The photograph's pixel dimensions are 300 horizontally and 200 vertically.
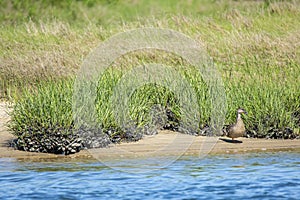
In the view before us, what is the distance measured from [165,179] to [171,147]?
6.53ft

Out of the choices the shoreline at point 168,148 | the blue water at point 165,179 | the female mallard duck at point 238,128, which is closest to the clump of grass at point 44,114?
the shoreline at point 168,148

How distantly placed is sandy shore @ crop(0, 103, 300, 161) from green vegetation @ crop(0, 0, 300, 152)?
31 cm

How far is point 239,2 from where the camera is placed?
2838 cm

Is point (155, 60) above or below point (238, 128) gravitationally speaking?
above

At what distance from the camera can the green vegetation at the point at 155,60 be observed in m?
11.9

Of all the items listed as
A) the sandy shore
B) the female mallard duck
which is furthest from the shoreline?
the female mallard duck

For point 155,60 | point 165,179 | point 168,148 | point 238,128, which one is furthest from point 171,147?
point 155,60

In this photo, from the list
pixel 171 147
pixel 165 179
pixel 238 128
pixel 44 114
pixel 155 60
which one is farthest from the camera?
pixel 155 60

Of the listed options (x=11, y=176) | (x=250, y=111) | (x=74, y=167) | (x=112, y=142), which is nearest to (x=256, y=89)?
(x=250, y=111)

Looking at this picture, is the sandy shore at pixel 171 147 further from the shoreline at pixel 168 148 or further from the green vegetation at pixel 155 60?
the green vegetation at pixel 155 60

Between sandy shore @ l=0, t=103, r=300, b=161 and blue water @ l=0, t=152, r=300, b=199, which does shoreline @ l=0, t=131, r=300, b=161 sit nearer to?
sandy shore @ l=0, t=103, r=300, b=161

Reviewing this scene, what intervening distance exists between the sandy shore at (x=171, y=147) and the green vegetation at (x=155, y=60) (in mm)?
309

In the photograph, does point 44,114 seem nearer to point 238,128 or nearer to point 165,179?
point 165,179

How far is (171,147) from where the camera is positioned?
11867 mm
